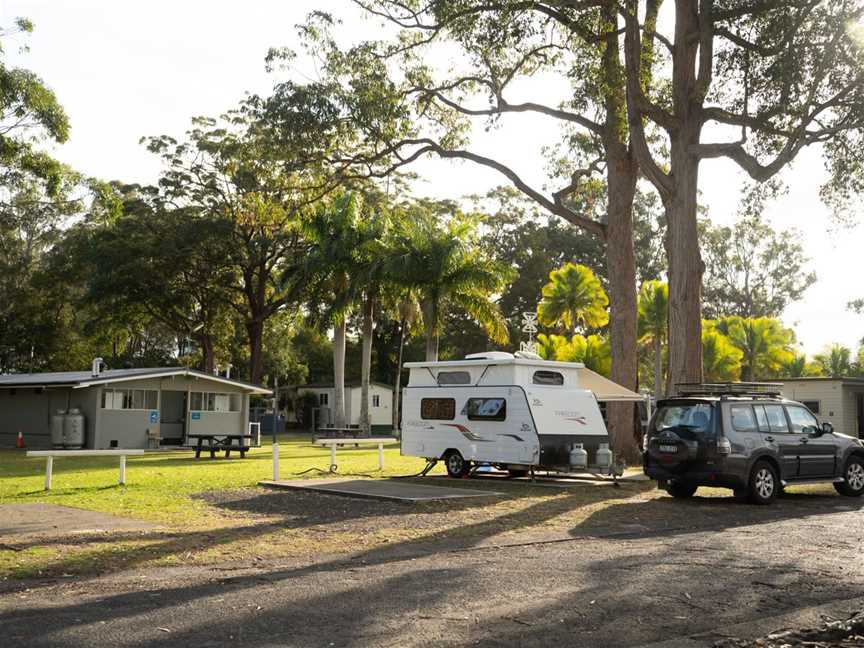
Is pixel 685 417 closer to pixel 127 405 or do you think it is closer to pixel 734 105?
pixel 734 105

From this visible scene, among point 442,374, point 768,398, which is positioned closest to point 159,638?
point 768,398

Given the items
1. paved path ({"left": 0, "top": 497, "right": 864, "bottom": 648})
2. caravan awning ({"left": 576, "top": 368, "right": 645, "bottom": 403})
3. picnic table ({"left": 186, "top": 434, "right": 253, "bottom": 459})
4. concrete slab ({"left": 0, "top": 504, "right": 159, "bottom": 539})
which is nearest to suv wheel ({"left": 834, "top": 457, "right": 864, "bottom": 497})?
caravan awning ({"left": 576, "top": 368, "right": 645, "bottom": 403})

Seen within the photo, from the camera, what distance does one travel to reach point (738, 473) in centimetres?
1390

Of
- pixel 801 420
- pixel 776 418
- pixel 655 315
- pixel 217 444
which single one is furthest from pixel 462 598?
pixel 655 315

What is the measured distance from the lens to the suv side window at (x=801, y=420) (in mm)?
15094

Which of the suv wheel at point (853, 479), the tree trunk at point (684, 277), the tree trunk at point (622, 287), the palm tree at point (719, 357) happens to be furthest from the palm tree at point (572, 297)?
the suv wheel at point (853, 479)

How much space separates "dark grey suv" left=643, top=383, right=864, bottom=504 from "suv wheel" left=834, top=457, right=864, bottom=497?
0.12 feet

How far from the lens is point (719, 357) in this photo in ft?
153

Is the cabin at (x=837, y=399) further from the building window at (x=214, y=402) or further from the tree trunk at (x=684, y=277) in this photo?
the building window at (x=214, y=402)

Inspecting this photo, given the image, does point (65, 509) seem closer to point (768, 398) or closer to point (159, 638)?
point (159, 638)

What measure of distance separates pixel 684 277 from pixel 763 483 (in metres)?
5.65

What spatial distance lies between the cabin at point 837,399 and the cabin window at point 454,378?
20.8 metres

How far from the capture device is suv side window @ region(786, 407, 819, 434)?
1509cm

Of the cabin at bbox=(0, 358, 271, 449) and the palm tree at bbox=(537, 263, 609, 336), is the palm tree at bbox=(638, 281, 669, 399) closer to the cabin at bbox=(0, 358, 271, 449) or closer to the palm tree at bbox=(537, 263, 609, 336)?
the palm tree at bbox=(537, 263, 609, 336)
